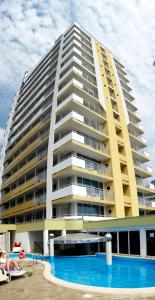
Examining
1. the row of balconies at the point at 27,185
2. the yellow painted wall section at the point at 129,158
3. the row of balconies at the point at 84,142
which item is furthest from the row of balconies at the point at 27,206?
the yellow painted wall section at the point at 129,158

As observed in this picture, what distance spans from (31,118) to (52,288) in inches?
1771

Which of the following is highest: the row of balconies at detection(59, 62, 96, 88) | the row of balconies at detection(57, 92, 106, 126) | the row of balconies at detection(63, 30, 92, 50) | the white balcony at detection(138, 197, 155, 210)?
the row of balconies at detection(63, 30, 92, 50)

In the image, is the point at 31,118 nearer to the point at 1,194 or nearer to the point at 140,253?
the point at 1,194

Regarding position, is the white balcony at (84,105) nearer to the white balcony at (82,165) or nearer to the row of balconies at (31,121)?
the row of balconies at (31,121)

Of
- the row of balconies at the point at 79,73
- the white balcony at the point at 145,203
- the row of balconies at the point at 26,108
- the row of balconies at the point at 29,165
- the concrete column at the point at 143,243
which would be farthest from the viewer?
the row of balconies at the point at 26,108

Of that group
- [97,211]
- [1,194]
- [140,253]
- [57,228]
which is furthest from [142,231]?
[1,194]

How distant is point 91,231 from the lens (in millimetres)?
34844

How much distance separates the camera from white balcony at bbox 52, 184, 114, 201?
1437 inches

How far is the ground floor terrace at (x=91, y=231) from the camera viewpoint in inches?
1101

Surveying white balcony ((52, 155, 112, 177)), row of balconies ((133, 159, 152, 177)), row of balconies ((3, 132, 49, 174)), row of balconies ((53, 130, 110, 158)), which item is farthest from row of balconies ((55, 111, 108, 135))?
row of balconies ((133, 159, 152, 177))

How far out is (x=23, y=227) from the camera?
38.4 metres

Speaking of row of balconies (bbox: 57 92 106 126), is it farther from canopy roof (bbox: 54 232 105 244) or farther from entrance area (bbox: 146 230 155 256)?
entrance area (bbox: 146 230 155 256)

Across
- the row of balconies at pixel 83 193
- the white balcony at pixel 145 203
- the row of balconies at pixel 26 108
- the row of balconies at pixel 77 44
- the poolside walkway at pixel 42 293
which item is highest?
the row of balconies at pixel 77 44

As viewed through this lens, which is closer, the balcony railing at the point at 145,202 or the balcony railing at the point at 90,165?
the balcony railing at the point at 90,165
